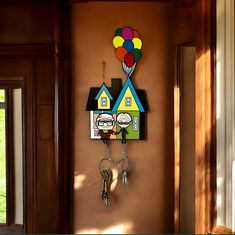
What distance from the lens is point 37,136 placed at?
2357 millimetres

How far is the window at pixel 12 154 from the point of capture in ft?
7.98

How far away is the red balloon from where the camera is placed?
87.0 inches

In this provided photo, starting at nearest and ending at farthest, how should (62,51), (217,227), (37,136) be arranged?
1. (217,227)
2. (62,51)
3. (37,136)

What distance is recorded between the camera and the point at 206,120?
1675mm

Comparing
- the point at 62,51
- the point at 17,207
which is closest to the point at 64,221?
the point at 17,207

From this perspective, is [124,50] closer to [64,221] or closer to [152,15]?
[152,15]

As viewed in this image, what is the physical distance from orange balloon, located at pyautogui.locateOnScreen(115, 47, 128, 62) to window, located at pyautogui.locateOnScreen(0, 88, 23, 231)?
67 cm

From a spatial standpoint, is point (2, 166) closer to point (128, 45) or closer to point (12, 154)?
point (12, 154)

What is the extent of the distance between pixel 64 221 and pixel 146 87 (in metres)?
0.88

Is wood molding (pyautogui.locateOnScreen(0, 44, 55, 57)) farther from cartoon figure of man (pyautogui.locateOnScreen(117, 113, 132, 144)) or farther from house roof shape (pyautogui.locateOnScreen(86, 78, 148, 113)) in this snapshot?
cartoon figure of man (pyautogui.locateOnScreen(117, 113, 132, 144))

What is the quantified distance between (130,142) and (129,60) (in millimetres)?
463

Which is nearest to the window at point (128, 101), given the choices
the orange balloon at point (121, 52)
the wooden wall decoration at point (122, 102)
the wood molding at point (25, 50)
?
the wooden wall decoration at point (122, 102)

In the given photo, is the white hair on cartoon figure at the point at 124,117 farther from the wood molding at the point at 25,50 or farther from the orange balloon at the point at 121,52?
the wood molding at the point at 25,50

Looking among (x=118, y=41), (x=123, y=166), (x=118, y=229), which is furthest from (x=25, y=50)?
(x=118, y=229)
